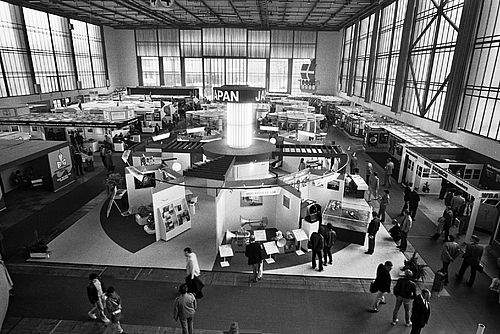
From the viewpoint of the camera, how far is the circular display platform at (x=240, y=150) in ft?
45.6

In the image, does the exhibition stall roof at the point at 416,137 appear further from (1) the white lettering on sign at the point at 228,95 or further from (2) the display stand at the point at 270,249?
(2) the display stand at the point at 270,249

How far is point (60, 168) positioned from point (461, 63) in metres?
22.1

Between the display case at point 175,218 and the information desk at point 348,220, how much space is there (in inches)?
212

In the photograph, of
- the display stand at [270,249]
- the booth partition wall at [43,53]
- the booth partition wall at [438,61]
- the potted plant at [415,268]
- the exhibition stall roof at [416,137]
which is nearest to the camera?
the potted plant at [415,268]

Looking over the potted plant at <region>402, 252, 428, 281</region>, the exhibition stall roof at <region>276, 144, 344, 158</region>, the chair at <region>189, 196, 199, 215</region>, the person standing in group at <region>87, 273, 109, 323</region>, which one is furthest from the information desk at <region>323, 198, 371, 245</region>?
the person standing in group at <region>87, 273, 109, 323</region>

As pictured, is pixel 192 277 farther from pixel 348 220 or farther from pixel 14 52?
pixel 14 52

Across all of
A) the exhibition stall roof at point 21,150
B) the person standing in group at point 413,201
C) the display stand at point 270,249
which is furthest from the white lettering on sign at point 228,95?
the exhibition stall roof at point 21,150

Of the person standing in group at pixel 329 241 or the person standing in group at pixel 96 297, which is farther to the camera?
the person standing in group at pixel 329 241

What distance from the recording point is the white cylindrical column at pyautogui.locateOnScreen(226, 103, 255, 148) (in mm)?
13953

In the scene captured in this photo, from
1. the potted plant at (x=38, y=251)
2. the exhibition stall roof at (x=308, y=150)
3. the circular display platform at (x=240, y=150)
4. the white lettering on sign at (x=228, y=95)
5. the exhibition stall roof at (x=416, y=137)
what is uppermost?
the white lettering on sign at (x=228, y=95)

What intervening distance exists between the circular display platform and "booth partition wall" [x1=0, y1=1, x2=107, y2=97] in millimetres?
24967

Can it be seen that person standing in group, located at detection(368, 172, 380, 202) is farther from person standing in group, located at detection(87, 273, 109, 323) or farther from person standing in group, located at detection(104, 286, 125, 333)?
person standing in group, located at detection(87, 273, 109, 323)

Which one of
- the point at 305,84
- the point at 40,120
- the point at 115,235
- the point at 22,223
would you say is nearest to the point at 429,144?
the point at 115,235

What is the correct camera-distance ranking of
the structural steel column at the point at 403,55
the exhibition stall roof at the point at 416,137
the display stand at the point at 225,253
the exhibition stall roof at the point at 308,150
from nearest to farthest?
the display stand at the point at 225,253
the exhibition stall roof at the point at 308,150
the exhibition stall roof at the point at 416,137
the structural steel column at the point at 403,55
